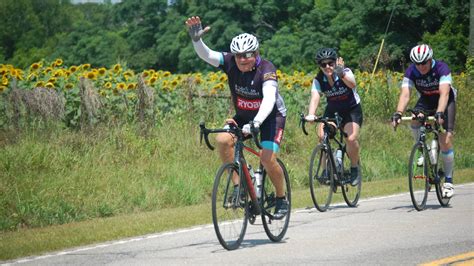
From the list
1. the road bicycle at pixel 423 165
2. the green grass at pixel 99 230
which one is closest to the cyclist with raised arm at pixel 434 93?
the road bicycle at pixel 423 165

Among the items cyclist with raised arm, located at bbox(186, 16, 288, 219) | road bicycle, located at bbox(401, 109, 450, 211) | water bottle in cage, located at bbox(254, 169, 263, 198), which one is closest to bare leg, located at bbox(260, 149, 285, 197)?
cyclist with raised arm, located at bbox(186, 16, 288, 219)

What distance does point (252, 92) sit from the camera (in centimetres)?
1188

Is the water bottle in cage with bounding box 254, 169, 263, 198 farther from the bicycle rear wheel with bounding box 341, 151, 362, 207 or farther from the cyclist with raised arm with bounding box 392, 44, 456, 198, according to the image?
the bicycle rear wheel with bounding box 341, 151, 362, 207

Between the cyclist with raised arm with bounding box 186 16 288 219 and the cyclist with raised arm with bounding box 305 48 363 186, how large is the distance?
2.89m

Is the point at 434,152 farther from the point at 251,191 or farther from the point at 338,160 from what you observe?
the point at 251,191

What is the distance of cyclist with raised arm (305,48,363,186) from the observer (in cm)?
1502

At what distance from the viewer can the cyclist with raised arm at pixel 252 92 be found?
11539 mm

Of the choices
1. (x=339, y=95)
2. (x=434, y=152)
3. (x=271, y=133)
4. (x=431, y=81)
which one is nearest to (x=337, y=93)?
(x=339, y=95)

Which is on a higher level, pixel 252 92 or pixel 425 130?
pixel 252 92

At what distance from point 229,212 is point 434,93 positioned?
5.27 m

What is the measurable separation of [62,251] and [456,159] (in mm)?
12825

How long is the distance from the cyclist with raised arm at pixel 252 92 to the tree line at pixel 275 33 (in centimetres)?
Answer: 1562

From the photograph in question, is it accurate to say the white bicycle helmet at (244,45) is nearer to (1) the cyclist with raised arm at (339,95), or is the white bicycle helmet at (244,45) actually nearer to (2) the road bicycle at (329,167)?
(1) the cyclist with raised arm at (339,95)

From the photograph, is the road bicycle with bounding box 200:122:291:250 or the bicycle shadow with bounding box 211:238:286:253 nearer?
the road bicycle with bounding box 200:122:291:250
